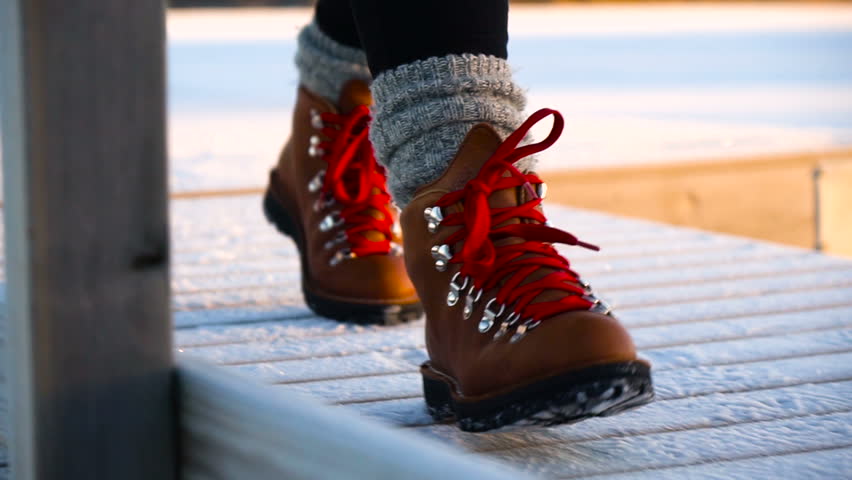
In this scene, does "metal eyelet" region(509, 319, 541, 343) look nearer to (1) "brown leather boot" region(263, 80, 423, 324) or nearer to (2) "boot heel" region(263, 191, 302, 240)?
(1) "brown leather boot" region(263, 80, 423, 324)

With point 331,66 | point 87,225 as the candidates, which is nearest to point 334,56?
A: point 331,66

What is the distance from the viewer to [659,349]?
1.11 meters

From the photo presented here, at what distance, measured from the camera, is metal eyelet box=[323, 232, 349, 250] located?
1184 millimetres

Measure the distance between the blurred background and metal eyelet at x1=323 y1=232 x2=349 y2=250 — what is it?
303 millimetres

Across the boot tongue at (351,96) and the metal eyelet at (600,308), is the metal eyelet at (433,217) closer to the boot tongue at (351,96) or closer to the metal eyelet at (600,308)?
the metal eyelet at (600,308)

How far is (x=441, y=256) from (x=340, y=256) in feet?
1.10

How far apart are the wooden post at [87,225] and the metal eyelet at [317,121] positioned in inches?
24.4

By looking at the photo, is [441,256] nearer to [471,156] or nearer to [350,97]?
[471,156]

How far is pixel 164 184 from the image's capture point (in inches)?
23.9

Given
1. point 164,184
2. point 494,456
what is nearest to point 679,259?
point 494,456

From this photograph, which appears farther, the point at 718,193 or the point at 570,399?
the point at 718,193

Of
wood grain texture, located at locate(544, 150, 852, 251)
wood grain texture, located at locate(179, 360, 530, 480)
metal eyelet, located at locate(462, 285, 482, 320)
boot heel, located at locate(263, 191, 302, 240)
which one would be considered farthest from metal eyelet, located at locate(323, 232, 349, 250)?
wood grain texture, located at locate(544, 150, 852, 251)

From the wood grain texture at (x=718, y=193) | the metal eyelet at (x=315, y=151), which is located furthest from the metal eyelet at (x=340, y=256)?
the wood grain texture at (x=718, y=193)

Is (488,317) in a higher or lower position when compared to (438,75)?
lower
